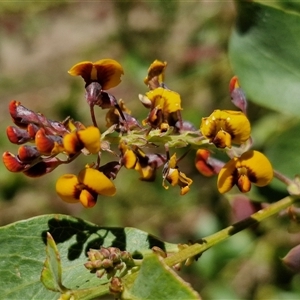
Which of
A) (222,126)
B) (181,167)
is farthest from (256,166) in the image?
(181,167)

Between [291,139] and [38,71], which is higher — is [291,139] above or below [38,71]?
above

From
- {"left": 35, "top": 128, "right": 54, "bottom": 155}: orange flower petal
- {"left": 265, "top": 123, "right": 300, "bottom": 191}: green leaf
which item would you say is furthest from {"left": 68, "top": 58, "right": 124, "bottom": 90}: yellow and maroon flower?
{"left": 265, "top": 123, "right": 300, "bottom": 191}: green leaf

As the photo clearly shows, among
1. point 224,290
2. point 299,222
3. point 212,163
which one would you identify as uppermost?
point 212,163

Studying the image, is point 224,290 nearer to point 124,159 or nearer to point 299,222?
point 299,222

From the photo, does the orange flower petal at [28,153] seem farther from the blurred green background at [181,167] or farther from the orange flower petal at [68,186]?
the blurred green background at [181,167]

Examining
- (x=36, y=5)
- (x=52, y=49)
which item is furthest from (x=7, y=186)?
(x=52, y=49)

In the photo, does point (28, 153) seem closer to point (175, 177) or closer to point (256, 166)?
point (175, 177)

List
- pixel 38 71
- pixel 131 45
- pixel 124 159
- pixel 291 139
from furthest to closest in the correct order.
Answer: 1. pixel 38 71
2. pixel 131 45
3. pixel 291 139
4. pixel 124 159

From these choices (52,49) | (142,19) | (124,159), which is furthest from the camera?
(52,49)
